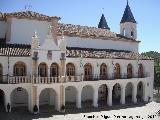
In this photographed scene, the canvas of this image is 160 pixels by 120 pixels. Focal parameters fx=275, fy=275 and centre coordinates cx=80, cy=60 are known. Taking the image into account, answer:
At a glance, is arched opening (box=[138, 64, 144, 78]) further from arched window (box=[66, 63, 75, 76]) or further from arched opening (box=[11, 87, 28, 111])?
arched opening (box=[11, 87, 28, 111])

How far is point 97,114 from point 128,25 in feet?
74.6

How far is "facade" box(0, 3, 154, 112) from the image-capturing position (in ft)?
101

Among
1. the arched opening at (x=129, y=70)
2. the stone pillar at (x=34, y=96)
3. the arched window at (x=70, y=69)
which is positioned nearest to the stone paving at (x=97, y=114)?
the stone pillar at (x=34, y=96)

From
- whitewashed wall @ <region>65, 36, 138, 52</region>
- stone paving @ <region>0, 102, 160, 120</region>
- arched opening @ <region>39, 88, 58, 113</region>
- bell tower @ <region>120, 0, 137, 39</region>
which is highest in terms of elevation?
bell tower @ <region>120, 0, 137, 39</region>

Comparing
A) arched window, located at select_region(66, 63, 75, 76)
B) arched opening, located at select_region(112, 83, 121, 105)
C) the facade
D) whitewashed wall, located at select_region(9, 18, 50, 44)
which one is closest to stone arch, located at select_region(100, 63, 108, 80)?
the facade

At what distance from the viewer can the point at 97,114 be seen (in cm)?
3209

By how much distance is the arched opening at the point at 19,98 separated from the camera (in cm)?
3299

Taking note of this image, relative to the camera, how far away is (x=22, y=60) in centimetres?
3131

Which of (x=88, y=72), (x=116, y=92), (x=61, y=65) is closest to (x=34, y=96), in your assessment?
(x=61, y=65)

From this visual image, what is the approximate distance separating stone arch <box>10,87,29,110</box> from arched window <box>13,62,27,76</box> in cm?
255

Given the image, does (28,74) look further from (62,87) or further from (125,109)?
(125,109)

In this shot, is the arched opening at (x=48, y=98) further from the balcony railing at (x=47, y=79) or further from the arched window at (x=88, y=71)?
the arched window at (x=88, y=71)

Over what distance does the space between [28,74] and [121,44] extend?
62.7 ft

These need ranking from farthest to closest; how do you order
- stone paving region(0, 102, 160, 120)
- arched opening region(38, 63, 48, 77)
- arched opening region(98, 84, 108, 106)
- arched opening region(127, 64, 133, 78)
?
arched opening region(127, 64, 133, 78)
arched opening region(98, 84, 108, 106)
arched opening region(38, 63, 48, 77)
stone paving region(0, 102, 160, 120)
